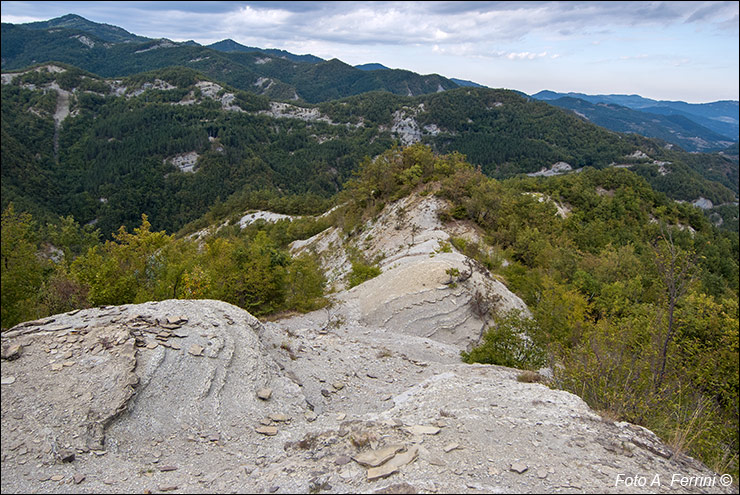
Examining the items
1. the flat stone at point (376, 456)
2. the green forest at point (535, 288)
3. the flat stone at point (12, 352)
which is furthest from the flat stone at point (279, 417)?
the green forest at point (535, 288)

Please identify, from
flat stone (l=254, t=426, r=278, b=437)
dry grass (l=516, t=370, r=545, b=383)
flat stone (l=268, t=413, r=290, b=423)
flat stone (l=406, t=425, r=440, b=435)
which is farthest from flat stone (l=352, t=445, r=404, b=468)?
dry grass (l=516, t=370, r=545, b=383)

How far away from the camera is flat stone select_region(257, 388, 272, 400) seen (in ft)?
36.1

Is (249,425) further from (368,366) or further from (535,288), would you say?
(535,288)

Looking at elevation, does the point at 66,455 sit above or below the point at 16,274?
below

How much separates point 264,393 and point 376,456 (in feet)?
14.4

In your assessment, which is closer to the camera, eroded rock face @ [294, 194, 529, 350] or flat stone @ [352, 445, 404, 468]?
flat stone @ [352, 445, 404, 468]

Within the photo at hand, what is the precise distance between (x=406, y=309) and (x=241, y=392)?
1187cm

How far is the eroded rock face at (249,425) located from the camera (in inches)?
292

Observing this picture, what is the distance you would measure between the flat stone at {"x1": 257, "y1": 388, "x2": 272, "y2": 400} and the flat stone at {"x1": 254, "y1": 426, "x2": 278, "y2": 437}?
1203mm

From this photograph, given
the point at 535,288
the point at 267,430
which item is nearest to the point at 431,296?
the point at 535,288

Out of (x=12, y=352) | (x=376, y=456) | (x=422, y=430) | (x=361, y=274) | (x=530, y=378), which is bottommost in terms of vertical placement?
(x=361, y=274)

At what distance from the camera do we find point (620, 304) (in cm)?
2466

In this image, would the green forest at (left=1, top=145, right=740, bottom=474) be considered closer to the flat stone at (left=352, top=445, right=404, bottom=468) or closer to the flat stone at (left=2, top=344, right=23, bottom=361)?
the flat stone at (left=2, top=344, right=23, bottom=361)

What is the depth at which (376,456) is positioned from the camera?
798 cm
